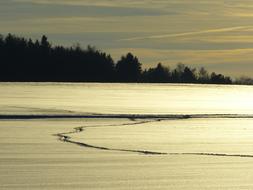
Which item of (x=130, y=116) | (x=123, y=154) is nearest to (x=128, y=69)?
(x=130, y=116)

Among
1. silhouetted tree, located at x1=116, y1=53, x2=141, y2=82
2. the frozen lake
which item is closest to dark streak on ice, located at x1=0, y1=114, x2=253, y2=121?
the frozen lake

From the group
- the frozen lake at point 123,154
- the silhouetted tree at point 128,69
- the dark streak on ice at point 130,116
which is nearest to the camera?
the frozen lake at point 123,154

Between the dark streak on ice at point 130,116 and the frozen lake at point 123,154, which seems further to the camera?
the dark streak on ice at point 130,116

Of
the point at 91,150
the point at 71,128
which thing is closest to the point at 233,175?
the point at 91,150

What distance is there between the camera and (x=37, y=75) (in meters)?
79.1

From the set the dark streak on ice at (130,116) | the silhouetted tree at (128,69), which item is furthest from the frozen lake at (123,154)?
the silhouetted tree at (128,69)

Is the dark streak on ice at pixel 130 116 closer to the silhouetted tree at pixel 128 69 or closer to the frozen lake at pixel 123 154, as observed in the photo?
the frozen lake at pixel 123 154

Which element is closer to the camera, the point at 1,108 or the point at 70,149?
the point at 70,149

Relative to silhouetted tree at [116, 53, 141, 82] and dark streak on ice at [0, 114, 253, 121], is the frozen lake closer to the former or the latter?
dark streak on ice at [0, 114, 253, 121]

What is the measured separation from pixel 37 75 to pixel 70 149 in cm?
6815

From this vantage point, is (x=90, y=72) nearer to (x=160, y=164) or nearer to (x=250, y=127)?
(x=250, y=127)

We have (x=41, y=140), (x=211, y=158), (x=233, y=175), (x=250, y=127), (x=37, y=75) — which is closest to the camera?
(x=233, y=175)

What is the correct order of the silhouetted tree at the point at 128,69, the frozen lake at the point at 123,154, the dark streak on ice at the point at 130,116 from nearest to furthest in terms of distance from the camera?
the frozen lake at the point at 123,154 < the dark streak on ice at the point at 130,116 < the silhouetted tree at the point at 128,69

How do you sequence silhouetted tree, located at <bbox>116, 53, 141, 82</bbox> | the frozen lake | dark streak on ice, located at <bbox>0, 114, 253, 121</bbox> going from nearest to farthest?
the frozen lake
dark streak on ice, located at <bbox>0, 114, 253, 121</bbox>
silhouetted tree, located at <bbox>116, 53, 141, 82</bbox>
